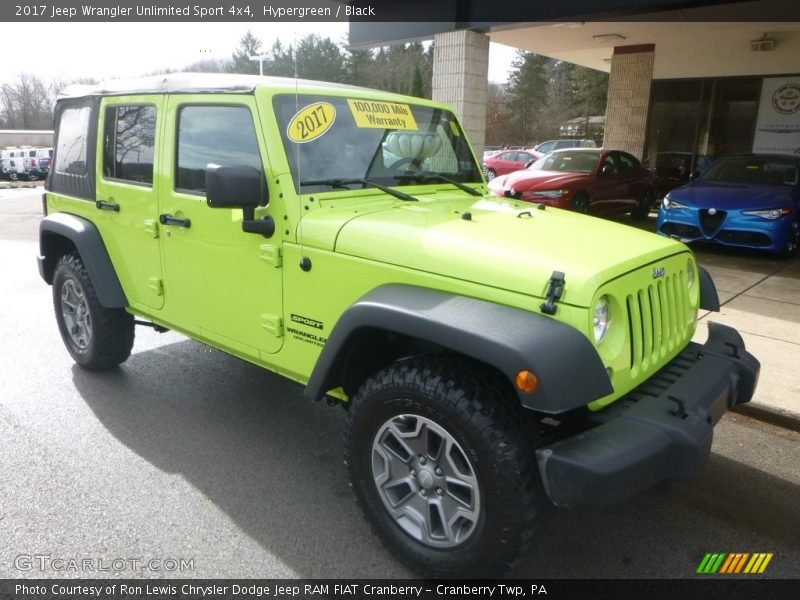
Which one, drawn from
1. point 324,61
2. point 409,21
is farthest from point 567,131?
point 324,61

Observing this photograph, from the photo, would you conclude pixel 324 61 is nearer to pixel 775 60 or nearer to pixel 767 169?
pixel 767 169

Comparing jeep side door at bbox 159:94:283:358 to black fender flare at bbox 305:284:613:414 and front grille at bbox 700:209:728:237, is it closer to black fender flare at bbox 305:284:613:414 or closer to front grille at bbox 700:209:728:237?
black fender flare at bbox 305:284:613:414

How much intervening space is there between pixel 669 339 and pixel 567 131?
158 feet

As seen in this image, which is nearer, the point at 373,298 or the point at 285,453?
Result: the point at 373,298

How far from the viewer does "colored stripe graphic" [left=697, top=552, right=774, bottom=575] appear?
2588 mm

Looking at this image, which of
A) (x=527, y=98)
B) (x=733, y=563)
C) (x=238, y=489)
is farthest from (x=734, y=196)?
(x=527, y=98)

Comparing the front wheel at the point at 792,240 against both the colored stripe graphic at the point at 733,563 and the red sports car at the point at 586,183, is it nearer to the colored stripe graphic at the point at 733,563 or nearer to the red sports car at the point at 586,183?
the red sports car at the point at 586,183

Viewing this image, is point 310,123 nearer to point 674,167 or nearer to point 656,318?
point 656,318

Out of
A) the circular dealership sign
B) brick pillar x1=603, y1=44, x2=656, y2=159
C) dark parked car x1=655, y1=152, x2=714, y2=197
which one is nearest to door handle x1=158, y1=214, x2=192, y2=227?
brick pillar x1=603, y1=44, x2=656, y2=159

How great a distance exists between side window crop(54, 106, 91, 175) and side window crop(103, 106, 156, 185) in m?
0.34

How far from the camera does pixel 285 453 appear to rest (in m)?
3.49

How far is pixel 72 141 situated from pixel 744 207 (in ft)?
26.9

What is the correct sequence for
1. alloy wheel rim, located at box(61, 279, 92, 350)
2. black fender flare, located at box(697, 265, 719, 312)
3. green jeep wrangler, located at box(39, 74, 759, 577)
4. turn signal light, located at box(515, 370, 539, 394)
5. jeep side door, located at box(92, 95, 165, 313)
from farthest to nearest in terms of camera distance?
alloy wheel rim, located at box(61, 279, 92, 350) → jeep side door, located at box(92, 95, 165, 313) → black fender flare, located at box(697, 265, 719, 312) → green jeep wrangler, located at box(39, 74, 759, 577) → turn signal light, located at box(515, 370, 539, 394)

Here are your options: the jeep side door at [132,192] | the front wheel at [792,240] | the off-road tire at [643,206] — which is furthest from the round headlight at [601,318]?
the off-road tire at [643,206]
